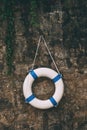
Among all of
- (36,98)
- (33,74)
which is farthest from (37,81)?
(36,98)

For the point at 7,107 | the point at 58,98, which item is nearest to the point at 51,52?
the point at 58,98

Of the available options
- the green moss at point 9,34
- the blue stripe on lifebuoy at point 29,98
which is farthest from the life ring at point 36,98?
the green moss at point 9,34

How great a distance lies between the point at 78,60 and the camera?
5.12 m

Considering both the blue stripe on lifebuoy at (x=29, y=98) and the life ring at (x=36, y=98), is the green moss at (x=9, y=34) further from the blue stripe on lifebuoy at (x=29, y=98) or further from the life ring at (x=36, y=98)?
the blue stripe on lifebuoy at (x=29, y=98)

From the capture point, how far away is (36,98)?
501cm

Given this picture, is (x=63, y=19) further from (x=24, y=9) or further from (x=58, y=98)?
(x=58, y=98)

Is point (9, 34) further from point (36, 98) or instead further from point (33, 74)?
point (36, 98)

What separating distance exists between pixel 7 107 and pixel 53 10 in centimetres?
168

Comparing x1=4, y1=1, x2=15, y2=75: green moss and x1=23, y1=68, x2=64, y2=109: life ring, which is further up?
x1=4, y1=1, x2=15, y2=75: green moss

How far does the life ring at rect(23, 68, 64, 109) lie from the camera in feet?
16.3

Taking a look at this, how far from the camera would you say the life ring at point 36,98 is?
4965 millimetres

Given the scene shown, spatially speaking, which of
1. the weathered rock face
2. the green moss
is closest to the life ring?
the weathered rock face

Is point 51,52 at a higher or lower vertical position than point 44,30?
lower

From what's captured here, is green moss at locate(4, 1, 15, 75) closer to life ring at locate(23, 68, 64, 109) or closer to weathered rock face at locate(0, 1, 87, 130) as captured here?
weathered rock face at locate(0, 1, 87, 130)
